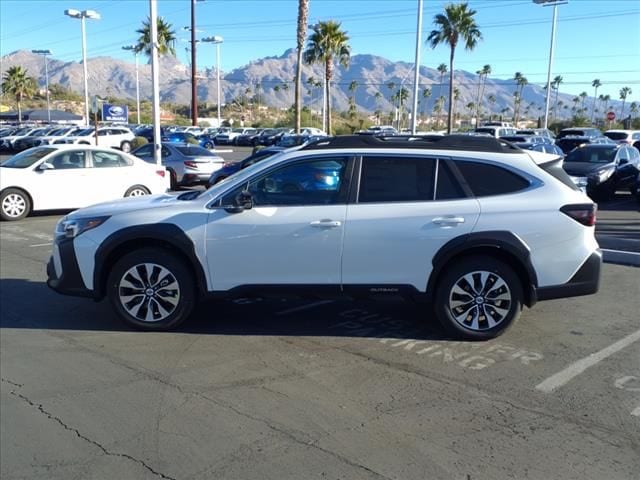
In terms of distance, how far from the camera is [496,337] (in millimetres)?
5730

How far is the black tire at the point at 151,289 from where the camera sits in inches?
227

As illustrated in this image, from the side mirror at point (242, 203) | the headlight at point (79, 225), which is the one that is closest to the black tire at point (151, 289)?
the headlight at point (79, 225)

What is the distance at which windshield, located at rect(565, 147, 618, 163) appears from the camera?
1798 centimetres

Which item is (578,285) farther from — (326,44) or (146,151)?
(326,44)

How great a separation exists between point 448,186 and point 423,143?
575mm

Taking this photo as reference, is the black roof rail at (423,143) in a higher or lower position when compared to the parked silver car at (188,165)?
higher

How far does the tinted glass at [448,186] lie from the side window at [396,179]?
64 mm

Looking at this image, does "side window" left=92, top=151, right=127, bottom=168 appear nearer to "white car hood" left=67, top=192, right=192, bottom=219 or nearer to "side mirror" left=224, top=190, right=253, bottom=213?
"white car hood" left=67, top=192, right=192, bottom=219

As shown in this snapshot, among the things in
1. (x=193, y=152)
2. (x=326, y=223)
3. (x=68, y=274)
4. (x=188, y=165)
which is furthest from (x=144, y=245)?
(x=193, y=152)

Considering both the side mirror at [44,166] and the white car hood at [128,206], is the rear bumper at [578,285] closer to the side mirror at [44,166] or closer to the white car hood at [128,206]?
the white car hood at [128,206]

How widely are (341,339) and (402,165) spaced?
1.69 metres

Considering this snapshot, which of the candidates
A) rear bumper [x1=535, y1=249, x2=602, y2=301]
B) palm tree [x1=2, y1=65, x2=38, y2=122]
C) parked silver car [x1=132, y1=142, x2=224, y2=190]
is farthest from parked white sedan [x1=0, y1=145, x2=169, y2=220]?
palm tree [x1=2, y1=65, x2=38, y2=122]

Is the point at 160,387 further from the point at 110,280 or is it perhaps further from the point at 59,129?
the point at 59,129

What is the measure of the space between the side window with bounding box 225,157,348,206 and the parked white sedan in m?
9.23
